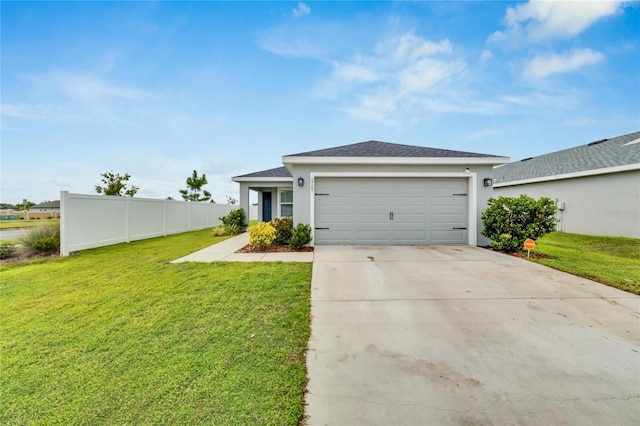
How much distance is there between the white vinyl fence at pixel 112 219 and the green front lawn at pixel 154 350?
3195mm

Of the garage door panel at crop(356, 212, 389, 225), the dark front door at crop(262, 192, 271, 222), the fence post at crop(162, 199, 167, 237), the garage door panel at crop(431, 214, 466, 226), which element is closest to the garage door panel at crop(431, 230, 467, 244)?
the garage door panel at crop(431, 214, 466, 226)

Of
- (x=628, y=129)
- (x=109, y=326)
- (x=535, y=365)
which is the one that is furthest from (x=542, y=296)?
(x=628, y=129)

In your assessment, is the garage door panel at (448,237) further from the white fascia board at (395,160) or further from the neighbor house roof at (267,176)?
the neighbor house roof at (267,176)

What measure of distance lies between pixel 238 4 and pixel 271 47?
1.95 meters

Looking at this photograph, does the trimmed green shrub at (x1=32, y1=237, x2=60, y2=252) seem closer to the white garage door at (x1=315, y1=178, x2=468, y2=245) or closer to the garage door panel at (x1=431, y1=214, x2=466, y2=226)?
the white garage door at (x1=315, y1=178, x2=468, y2=245)

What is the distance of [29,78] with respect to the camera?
855 centimetres

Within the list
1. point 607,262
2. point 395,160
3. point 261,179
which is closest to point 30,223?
point 261,179

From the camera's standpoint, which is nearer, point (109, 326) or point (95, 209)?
point (109, 326)

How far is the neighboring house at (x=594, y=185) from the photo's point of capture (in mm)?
10280

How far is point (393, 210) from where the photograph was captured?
8.87 meters

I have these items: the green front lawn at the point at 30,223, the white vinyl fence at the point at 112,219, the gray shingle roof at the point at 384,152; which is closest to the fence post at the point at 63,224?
the white vinyl fence at the point at 112,219

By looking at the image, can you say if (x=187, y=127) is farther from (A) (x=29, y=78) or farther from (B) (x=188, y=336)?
(B) (x=188, y=336)

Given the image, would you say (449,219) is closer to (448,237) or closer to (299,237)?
(448,237)

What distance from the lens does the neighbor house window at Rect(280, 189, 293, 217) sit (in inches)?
544
